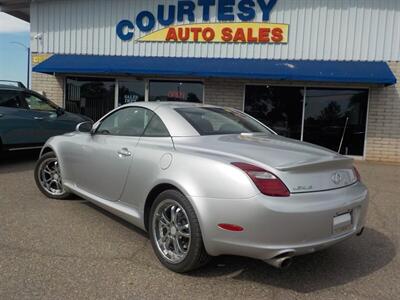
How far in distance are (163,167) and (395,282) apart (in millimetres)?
2219

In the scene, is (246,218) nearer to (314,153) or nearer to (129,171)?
(314,153)

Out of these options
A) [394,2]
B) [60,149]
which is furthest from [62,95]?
[394,2]

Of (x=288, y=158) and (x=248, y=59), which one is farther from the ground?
(x=248, y=59)

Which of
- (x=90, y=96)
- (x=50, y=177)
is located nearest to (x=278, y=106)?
(x=90, y=96)

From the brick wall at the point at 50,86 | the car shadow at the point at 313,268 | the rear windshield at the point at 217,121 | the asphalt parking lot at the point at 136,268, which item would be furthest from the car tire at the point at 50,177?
the brick wall at the point at 50,86

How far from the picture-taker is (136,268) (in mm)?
3861

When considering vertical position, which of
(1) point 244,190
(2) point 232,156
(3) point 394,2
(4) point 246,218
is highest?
(3) point 394,2

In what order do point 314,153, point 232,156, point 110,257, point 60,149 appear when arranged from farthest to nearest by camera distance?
point 60,149, point 110,257, point 314,153, point 232,156

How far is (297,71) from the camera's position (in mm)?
11148

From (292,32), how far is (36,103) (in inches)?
273

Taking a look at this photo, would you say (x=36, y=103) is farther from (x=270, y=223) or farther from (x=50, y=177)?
(x=270, y=223)

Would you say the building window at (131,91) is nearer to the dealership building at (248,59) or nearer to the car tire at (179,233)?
the dealership building at (248,59)

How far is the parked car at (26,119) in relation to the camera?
30.1ft

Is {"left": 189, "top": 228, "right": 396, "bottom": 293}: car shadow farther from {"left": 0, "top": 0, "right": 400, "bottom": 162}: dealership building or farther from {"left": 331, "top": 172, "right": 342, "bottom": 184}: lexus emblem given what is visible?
{"left": 0, "top": 0, "right": 400, "bottom": 162}: dealership building
